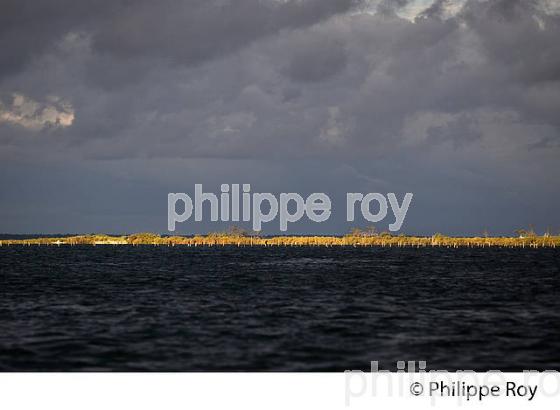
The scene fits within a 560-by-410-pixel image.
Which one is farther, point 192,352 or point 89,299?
point 89,299

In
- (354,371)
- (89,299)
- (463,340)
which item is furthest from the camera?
(89,299)

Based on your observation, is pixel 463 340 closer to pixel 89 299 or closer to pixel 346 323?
pixel 346 323

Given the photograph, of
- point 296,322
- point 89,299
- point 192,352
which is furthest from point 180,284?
point 192,352

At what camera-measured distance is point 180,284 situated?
247 feet

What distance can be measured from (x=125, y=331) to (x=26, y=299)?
24543 mm

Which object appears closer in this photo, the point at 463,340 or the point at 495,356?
the point at 495,356
